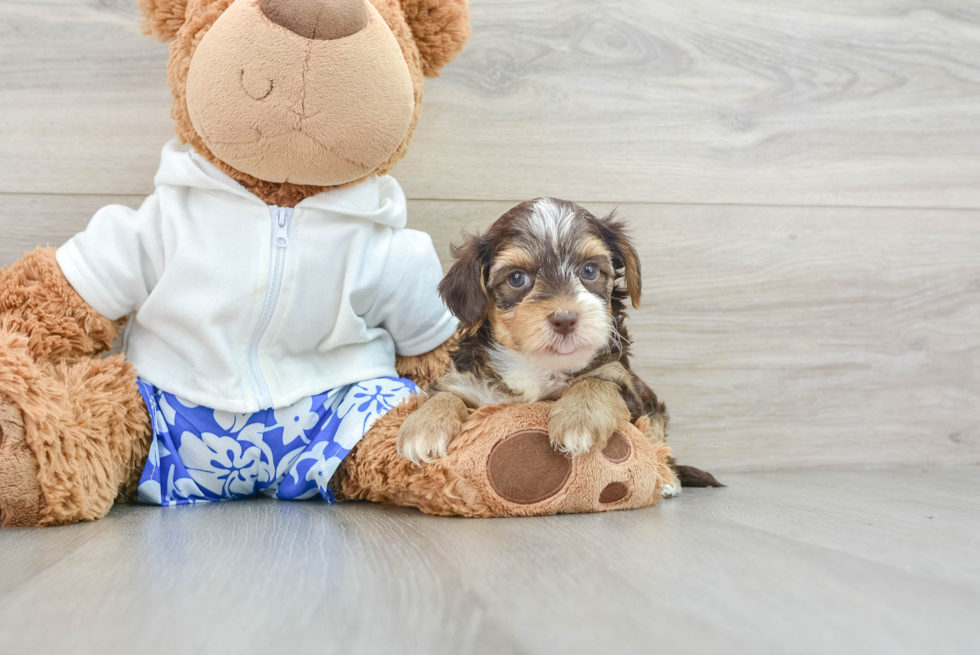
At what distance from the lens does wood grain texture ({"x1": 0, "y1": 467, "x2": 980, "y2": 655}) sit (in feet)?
2.76

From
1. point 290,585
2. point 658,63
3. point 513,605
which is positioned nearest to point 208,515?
point 290,585

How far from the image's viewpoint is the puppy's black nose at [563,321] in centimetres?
145

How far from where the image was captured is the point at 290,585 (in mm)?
1031

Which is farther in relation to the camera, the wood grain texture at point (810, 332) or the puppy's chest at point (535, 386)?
the wood grain texture at point (810, 332)

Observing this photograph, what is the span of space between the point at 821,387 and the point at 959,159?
0.90 metres

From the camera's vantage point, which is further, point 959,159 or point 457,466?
point 959,159

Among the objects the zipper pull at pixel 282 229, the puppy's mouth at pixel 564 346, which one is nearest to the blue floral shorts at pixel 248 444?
the zipper pull at pixel 282 229

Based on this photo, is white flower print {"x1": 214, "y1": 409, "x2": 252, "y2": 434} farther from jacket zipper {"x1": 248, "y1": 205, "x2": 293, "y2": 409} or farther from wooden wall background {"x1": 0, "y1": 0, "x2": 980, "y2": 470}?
wooden wall background {"x1": 0, "y1": 0, "x2": 980, "y2": 470}

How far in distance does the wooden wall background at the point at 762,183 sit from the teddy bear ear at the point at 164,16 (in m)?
0.39

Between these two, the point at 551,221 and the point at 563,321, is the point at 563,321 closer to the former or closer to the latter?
the point at 563,321

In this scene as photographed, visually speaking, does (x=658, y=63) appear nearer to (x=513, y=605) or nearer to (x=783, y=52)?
(x=783, y=52)

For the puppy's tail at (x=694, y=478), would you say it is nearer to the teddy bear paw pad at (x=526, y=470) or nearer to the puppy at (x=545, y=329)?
the puppy at (x=545, y=329)

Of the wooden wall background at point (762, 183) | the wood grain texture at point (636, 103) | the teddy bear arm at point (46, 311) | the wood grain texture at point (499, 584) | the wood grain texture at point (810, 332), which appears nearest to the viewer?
the wood grain texture at point (499, 584)

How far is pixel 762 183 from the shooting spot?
244cm
